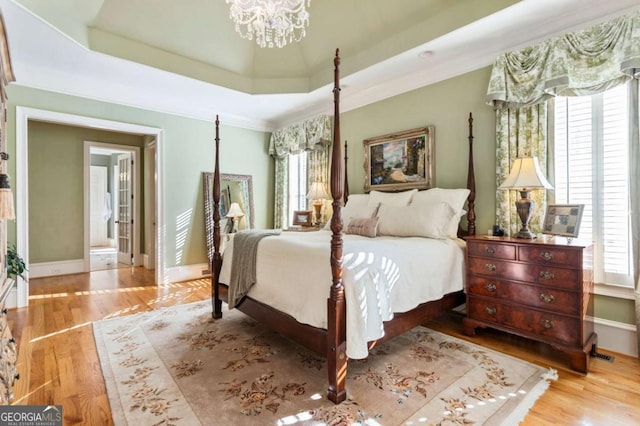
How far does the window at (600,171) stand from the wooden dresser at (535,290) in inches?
13.3

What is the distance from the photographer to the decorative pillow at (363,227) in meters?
3.16

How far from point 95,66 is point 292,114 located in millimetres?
2745

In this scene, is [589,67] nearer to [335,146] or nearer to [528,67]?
[528,67]

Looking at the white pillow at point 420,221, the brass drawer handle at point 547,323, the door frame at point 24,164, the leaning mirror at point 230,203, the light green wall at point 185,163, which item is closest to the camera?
the brass drawer handle at point 547,323

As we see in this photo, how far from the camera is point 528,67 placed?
2783 millimetres

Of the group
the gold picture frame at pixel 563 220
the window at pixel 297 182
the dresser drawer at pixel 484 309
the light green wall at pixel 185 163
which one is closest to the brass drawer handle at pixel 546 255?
the gold picture frame at pixel 563 220

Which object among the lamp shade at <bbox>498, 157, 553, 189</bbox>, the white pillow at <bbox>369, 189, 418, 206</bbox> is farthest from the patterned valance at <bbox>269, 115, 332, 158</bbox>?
the lamp shade at <bbox>498, 157, 553, 189</bbox>

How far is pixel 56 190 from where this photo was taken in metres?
5.36

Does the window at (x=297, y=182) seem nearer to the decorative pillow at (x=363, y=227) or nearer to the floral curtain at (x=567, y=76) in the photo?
the decorative pillow at (x=363, y=227)

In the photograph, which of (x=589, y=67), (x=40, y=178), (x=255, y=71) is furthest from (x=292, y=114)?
(x=40, y=178)

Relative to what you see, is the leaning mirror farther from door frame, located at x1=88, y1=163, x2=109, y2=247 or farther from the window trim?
door frame, located at x1=88, y1=163, x2=109, y2=247

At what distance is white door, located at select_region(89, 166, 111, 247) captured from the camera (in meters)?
8.23

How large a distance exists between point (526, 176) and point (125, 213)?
22.4 ft

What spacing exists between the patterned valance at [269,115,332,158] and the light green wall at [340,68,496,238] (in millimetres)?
886
